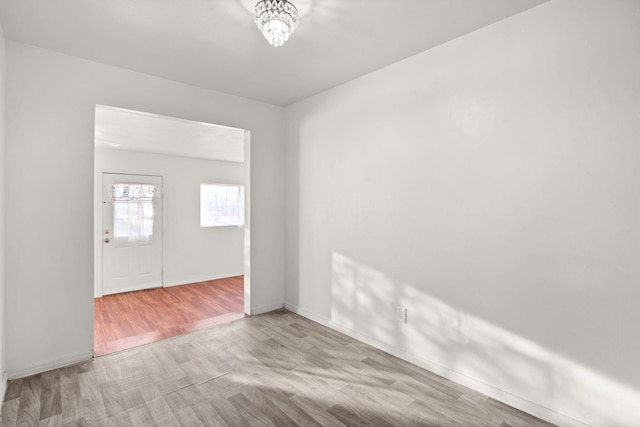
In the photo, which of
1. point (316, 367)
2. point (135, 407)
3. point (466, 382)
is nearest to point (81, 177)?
point (135, 407)

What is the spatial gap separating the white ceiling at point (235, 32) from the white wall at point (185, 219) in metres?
3.02

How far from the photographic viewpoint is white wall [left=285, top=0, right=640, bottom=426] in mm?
1779

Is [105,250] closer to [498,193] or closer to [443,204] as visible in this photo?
[443,204]

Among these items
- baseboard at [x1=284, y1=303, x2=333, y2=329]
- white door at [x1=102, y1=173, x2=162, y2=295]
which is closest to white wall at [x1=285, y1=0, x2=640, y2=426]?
baseboard at [x1=284, y1=303, x2=333, y2=329]

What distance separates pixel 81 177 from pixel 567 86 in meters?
3.82

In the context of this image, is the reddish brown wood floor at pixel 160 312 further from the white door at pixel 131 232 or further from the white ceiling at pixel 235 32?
the white ceiling at pixel 235 32

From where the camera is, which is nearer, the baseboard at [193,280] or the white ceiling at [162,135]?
the white ceiling at [162,135]

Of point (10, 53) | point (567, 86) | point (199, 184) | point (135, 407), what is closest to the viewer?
point (567, 86)

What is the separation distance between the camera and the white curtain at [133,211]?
17.8 feet

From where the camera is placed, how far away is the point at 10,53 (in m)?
2.48

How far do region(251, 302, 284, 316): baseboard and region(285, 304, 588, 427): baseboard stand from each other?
3.16ft

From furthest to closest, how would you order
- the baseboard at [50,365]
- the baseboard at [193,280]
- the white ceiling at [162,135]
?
the baseboard at [193,280]
the white ceiling at [162,135]
the baseboard at [50,365]

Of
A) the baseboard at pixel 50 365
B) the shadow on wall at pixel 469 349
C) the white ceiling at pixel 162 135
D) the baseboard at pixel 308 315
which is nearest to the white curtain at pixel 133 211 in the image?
the white ceiling at pixel 162 135

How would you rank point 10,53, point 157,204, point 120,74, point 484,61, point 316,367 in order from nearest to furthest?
point 484,61, point 10,53, point 316,367, point 120,74, point 157,204
